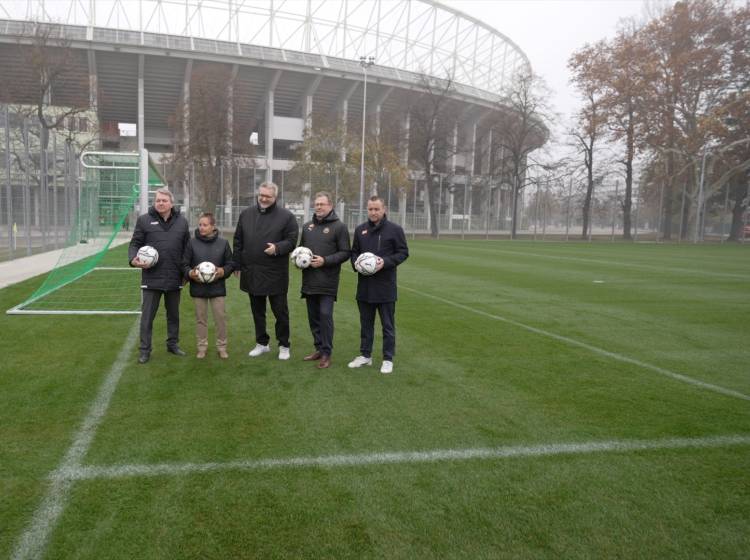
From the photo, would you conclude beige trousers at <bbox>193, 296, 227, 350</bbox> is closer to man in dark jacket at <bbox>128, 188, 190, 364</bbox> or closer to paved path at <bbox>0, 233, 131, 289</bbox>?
man in dark jacket at <bbox>128, 188, 190, 364</bbox>

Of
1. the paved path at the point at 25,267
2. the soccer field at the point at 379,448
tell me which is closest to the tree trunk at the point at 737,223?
the soccer field at the point at 379,448

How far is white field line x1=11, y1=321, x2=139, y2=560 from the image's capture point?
2797 millimetres

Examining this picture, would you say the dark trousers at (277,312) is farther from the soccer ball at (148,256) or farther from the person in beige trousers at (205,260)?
the soccer ball at (148,256)

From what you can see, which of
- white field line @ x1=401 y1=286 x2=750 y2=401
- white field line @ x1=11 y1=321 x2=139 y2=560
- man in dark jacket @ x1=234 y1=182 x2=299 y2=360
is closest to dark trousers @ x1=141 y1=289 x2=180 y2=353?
white field line @ x1=11 y1=321 x2=139 y2=560

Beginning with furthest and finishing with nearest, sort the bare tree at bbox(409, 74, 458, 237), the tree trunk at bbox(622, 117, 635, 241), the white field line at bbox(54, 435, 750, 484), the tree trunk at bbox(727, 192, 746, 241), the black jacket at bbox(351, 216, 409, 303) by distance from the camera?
the tree trunk at bbox(727, 192, 746, 241), the bare tree at bbox(409, 74, 458, 237), the tree trunk at bbox(622, 117, 635, 241), the black jacket at bbox(351, 216, 409, 303), the white field line at bbox(54, 435, 750, 484)

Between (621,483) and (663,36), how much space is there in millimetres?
46044

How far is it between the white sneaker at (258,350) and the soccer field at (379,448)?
13cm

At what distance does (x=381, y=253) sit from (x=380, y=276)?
26cm

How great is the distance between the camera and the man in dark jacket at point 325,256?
6.17 m

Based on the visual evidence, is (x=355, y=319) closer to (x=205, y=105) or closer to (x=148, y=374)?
(x=148, y=374)

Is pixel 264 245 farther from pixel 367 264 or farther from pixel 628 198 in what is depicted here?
pixel 628 198

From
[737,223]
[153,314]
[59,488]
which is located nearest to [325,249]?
[153,314]

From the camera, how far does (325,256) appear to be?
244 inches

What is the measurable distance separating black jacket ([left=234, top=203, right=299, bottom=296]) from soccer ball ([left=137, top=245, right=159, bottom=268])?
86 centimetres
